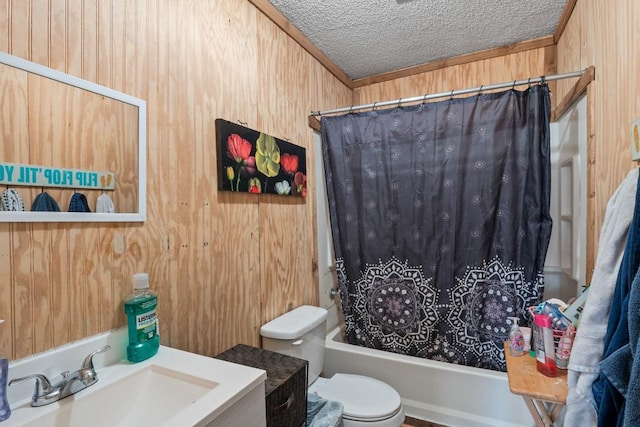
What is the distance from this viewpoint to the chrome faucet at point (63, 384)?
732 millimetres

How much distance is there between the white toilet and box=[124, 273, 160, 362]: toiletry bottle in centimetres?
62

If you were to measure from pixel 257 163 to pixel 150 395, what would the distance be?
1034 mm

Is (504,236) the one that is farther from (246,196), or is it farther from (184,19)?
(184,19)

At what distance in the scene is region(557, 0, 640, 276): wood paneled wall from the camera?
3.34 ft

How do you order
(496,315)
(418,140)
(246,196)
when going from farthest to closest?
(418,140), (496,315), (246,196)

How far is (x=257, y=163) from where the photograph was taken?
5.04 feet

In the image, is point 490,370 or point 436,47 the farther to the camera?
point 436,47

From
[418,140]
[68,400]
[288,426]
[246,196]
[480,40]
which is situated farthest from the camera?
[480,40]

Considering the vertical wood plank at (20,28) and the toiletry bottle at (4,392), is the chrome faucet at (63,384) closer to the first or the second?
the toiletry bottle at (4,392)

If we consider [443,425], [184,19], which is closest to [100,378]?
[184,19]

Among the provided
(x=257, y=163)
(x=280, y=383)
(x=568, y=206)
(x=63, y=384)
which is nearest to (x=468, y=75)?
(x=568, y=206)

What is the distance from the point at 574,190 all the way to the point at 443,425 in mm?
1537

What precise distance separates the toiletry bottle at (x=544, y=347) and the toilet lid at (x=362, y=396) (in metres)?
0.67

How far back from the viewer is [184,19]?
1.21 meters
